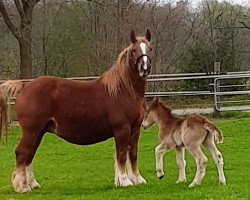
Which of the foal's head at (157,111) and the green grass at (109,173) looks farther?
the foal's head at (157,111)

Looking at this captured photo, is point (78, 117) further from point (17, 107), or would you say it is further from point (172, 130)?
point (172, 130)

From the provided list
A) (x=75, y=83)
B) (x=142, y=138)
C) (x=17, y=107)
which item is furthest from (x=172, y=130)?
(x=142, y=138)

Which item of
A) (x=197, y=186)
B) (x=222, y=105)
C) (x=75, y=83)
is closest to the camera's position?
(x=197, y=186)

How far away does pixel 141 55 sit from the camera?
8.57m

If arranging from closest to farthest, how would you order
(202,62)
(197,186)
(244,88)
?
(197,186), (244,88), (202,62)

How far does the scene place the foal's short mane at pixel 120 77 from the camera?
Result: 8875 millimetres

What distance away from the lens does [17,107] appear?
8820 mm

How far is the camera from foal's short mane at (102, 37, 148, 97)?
888 centimetres

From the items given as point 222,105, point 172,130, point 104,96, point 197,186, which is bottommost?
point 222,105

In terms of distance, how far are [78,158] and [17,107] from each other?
5061 millimetres

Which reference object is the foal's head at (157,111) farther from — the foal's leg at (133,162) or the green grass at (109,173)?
the green grass at (109,173)

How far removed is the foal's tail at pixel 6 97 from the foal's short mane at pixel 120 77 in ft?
4.63

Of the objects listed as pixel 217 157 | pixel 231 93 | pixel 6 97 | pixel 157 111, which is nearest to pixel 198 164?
pixel 217 157

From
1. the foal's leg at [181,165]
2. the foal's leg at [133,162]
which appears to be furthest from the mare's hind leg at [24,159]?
the foal's leg at [181,165]
